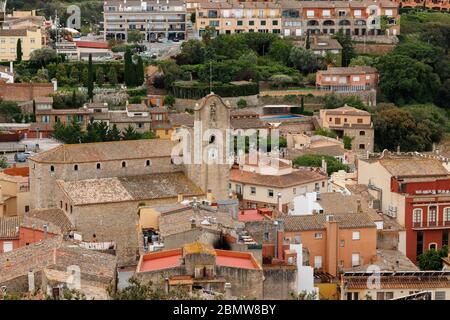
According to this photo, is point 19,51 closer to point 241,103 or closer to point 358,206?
point 241,103

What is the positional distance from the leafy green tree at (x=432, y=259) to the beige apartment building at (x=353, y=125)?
19.3m

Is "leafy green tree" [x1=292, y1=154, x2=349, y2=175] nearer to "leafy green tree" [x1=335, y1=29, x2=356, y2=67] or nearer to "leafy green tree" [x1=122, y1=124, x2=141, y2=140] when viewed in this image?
"leafy green tree" [x1=122, y1=124, x2=141, y2=140]

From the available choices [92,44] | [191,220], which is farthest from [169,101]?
[191,220]

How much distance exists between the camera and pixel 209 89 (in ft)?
159

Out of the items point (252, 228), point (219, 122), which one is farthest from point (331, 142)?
point (252, 228)

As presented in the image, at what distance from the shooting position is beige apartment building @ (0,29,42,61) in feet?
173

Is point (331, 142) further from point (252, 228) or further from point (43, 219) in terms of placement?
point (252, 228)

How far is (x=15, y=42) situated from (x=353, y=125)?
16.5 meters

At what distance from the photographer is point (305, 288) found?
19.8 meters

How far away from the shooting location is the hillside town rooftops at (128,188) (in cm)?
2669

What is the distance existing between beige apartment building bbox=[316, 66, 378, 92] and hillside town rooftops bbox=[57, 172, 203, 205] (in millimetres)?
24695

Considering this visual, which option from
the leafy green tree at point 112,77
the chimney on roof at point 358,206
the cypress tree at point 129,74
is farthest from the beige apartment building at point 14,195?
the cypress tree at point 129,74
